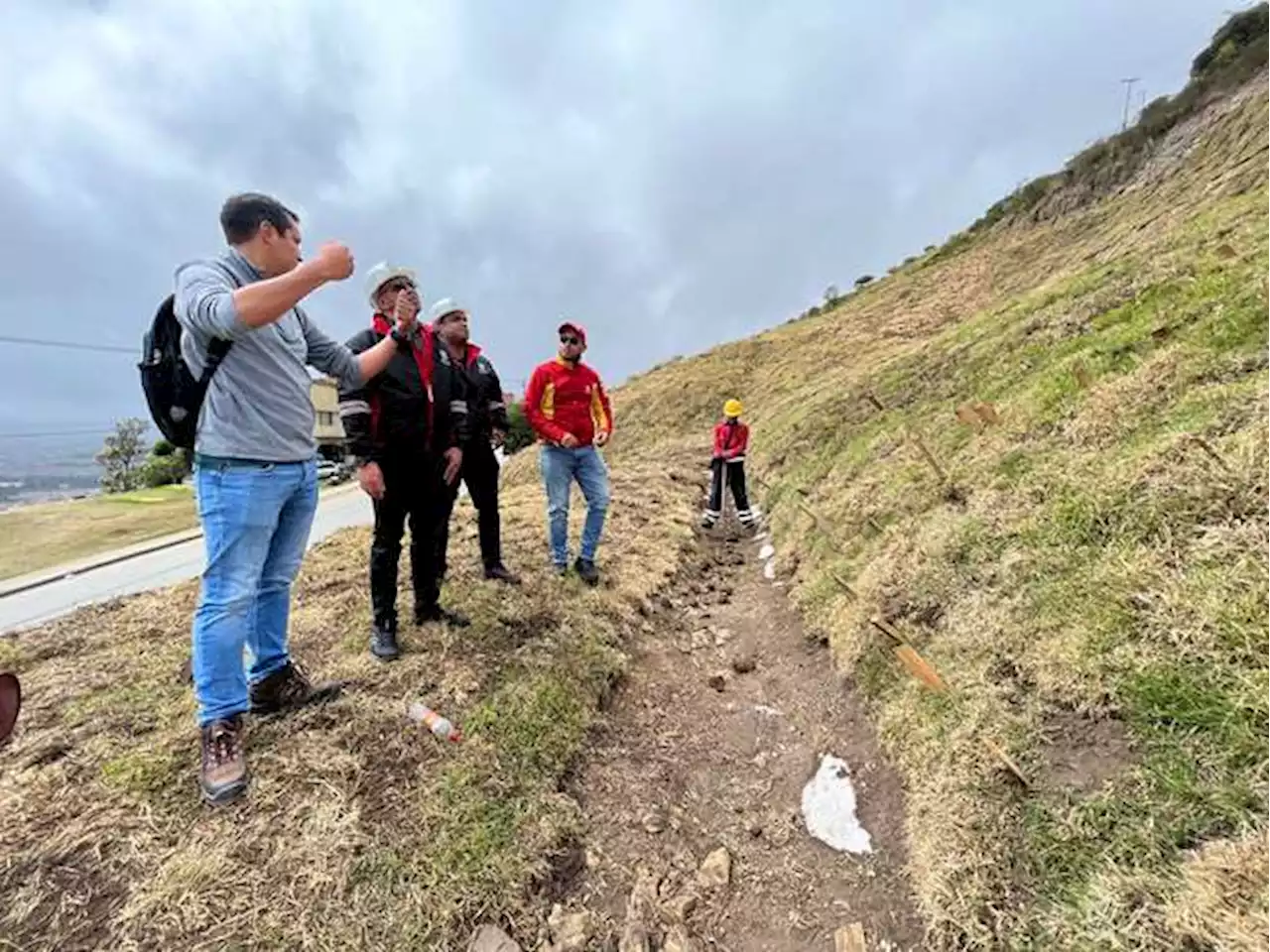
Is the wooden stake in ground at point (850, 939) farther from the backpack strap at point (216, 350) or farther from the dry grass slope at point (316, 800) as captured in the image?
the backpack strap at point (216, 350)

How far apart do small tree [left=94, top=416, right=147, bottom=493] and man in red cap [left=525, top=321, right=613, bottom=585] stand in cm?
6498

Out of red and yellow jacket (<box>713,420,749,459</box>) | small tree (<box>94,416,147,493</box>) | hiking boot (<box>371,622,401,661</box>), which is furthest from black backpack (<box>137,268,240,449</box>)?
small tree (<box>94,416,147,493</box>)

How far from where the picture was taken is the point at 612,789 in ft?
11.9

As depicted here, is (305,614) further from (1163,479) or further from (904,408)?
(904,408)

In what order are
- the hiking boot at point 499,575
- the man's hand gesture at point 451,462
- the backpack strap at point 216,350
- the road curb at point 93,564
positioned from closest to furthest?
1. the backpack strap at point 216,350
2. the man's hand gesture at point 451,462
3. the hiking boot at point 499,575
4. the road curb at point 93,564

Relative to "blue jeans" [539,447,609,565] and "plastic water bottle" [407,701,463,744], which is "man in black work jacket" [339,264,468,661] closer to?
"plastic water bottle" [407,701,463,744]

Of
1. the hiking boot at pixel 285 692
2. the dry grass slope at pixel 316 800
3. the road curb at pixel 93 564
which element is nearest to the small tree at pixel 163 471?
the road curb at pixel 93 564

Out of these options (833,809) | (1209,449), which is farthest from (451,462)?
(1209,449)

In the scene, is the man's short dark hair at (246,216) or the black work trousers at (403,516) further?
the black work trousers at (403,516)

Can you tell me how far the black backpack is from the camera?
2885 mm

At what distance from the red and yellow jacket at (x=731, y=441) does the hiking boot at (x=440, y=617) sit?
6032 mm

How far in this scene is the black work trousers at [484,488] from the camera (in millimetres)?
5730

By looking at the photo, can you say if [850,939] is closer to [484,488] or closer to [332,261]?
[332,261]

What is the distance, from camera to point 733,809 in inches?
142
